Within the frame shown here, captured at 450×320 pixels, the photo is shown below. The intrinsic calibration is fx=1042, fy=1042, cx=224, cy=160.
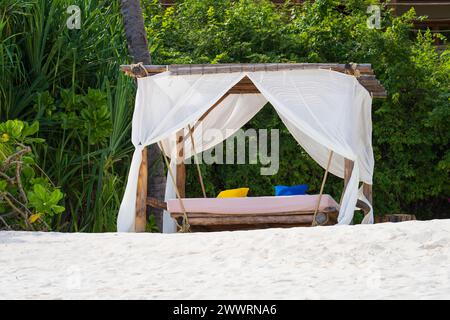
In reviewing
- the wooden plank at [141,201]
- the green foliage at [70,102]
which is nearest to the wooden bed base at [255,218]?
the wooden plank at [141,201]

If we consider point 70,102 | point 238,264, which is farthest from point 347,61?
point 238,264

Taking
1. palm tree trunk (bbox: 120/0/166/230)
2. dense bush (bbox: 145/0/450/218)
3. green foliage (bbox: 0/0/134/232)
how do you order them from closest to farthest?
green foliage (bbox: 0/0/134/232) < palm tree trunk (bbox: 120/0/166/230) < dense bush (bbox: 145/0/450/218)

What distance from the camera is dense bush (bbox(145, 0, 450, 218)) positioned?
A: 11438 mm

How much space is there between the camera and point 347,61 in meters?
11.9

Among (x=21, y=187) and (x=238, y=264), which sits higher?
(x=238, y=264)

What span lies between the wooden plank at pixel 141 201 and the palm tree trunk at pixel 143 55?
132cm

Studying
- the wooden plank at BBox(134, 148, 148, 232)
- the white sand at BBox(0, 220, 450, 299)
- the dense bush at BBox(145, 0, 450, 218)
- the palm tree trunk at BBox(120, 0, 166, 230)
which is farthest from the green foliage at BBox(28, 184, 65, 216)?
the dense bush at BBox(145, 0, 450, 218)

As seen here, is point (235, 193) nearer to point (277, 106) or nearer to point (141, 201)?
point (141, 201)

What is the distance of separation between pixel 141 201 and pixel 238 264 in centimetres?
299

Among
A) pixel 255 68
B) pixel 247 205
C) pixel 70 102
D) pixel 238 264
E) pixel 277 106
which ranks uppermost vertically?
pixel 255 68

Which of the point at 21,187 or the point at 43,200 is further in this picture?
the point at 21,187

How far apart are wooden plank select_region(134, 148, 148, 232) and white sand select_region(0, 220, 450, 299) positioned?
1.34 m

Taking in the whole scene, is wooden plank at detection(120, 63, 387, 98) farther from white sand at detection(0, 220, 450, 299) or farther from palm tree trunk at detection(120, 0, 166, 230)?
white sand at detection(0, 220, 450, 299)
